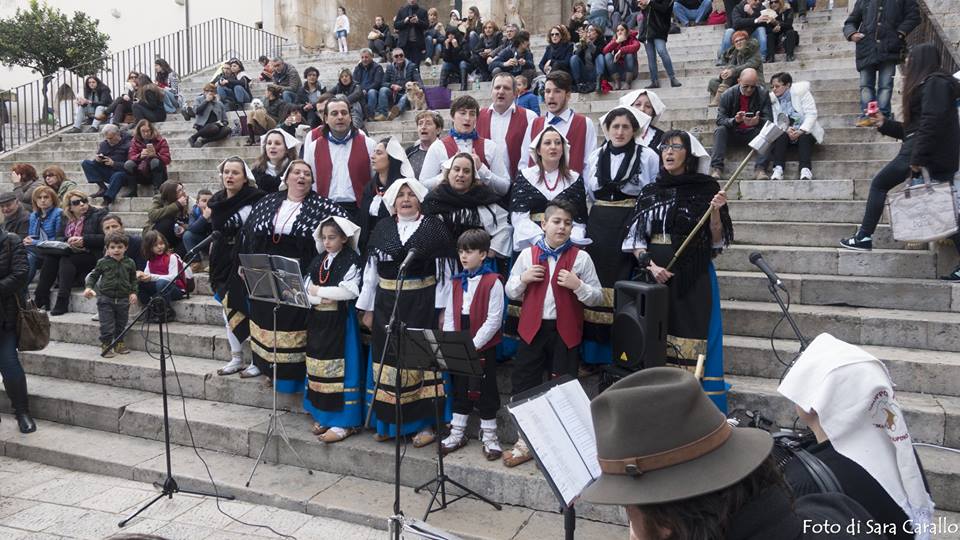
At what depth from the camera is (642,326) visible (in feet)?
13.1

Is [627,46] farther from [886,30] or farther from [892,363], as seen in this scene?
[892,363]

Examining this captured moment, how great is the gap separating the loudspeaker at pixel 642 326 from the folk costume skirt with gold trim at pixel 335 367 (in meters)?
2.01

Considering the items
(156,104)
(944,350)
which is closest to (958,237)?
(944,350)

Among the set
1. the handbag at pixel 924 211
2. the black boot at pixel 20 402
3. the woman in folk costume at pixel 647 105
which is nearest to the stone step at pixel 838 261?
the handbag at pixel 924 211

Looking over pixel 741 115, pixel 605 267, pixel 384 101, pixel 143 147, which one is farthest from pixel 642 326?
pixel 384 101

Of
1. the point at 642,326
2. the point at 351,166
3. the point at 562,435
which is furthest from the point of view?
the point at 351,166

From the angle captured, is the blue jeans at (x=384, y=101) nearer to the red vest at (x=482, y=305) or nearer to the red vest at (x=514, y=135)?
the red vest at (x=514, y=135)

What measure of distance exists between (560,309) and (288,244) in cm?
231

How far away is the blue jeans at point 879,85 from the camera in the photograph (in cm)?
770

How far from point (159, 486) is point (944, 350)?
5.50m

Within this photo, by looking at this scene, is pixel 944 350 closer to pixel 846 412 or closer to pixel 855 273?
pixel 855 273

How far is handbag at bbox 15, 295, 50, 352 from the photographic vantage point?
19.2ft

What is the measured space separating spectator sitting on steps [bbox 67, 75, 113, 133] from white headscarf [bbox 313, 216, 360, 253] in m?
11.3

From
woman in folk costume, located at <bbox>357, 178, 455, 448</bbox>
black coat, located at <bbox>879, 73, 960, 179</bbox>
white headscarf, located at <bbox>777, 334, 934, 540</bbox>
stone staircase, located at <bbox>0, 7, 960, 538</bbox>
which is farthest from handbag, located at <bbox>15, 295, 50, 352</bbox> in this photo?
black coat, located at <bbox>879, 73, 960, 179</bbox>
